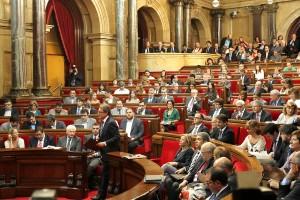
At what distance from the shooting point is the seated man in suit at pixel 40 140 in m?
6.45

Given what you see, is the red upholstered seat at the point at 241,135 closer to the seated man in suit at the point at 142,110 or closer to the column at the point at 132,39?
the seated man in suit at the point at 142,110

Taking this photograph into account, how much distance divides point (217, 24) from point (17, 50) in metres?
12.5

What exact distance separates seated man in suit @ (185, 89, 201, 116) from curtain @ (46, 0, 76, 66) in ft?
22.4

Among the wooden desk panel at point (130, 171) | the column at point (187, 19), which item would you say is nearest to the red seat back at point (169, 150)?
the wooden desk panel at point (130, 171)

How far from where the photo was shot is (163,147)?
5.93 m

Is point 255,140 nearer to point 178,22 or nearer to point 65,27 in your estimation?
point 65,27

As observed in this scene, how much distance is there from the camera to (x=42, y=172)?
5.84 m

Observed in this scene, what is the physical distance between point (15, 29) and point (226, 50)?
8.76 meters

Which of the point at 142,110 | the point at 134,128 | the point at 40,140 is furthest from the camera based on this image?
the point at 142,110

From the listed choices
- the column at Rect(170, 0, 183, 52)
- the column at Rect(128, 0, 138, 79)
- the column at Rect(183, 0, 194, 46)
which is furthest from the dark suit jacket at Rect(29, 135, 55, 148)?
the column at Rect(183, 0, 194, 46)

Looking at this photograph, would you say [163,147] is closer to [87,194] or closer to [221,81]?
[87,194]

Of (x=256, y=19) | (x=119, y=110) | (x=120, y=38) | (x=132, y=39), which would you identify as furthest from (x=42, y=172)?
(x=256, y=19)

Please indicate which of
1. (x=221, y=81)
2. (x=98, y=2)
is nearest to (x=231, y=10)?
(x=98, y=2)

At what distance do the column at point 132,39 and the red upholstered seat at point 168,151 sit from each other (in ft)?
29.7
